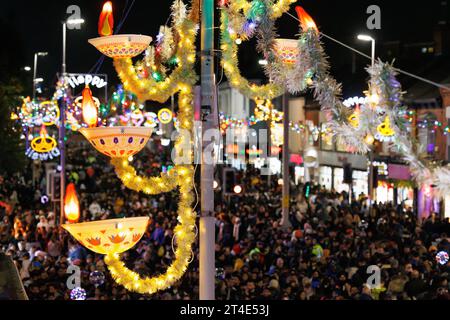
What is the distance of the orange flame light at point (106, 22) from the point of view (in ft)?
27.5

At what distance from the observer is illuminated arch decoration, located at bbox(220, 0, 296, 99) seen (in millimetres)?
7667

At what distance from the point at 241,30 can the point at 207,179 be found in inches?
60.2

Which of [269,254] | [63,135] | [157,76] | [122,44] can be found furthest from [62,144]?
[122,44]

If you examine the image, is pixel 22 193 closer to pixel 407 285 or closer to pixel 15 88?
pixel 15 88

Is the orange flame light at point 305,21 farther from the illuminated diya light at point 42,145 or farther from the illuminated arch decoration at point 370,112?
the illuminated diya light at point 42,145

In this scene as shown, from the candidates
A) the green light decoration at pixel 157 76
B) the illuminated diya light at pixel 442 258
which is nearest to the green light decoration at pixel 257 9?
the green light decoration at pixel 157 76

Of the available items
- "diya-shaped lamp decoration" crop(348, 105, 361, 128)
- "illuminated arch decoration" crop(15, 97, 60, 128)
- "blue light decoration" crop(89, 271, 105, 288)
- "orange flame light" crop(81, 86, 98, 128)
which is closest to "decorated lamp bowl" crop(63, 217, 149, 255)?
"orange flame light" crop(81, 86, 98, 128)

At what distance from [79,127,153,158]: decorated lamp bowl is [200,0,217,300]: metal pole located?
0.69 m

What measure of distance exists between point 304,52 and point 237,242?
12.8 metres

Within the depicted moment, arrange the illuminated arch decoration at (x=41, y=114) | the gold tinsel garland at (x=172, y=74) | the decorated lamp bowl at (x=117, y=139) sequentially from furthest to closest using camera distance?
the illuminated arch decoration at (x=41, y=114)
the gold tinsel garland at (x=172, y=74)
the decorated lamp bowl at (x=117, y=139)

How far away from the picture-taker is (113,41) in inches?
328

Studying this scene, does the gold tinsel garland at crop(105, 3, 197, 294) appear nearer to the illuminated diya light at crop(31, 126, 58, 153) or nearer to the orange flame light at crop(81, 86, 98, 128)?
the orange flame light at crop(81, 86, 98, 128)

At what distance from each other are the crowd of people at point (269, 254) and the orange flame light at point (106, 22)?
5.74 metres
